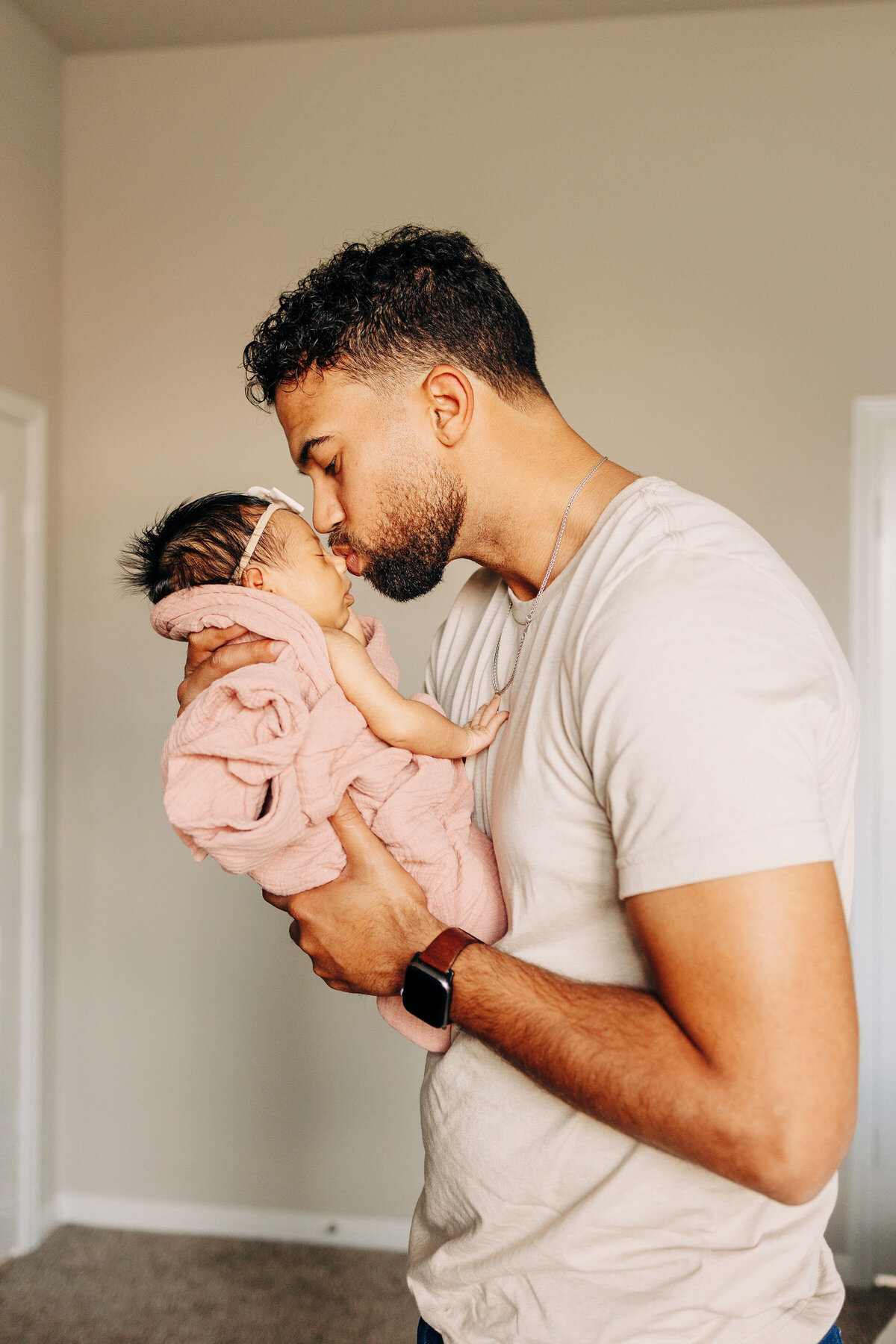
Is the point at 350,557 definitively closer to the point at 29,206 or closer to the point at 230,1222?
the point at 29,206

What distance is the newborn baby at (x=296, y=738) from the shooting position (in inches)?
39.3

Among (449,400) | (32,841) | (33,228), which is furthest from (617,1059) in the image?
(33,228)

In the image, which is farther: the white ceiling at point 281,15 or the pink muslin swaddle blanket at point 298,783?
the white ceiling at point 281,15

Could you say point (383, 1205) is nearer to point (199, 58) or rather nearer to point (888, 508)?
point (888, 508)

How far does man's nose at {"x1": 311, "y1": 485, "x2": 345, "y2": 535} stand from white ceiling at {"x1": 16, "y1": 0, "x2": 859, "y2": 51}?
2.29 meters

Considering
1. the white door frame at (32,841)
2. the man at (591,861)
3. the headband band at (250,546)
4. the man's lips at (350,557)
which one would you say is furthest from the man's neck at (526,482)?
the white door frame at (32,841)

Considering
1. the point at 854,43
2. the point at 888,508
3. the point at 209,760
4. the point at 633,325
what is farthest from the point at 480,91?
the point at 209,760

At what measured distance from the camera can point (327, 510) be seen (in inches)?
47.7

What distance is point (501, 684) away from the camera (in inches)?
46.4

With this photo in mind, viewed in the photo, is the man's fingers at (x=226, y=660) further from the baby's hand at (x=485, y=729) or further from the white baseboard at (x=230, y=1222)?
the white baseboard at (x=230, y=1222)

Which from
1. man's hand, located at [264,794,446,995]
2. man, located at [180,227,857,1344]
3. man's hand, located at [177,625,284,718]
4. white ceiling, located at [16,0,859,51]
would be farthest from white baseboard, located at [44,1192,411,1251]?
white ceiling, located at [16,0,859,51]

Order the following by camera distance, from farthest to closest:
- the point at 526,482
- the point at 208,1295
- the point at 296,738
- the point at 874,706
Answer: the point at 874,706
the point at 208,1295
the point at 526,482
the point at 296,738

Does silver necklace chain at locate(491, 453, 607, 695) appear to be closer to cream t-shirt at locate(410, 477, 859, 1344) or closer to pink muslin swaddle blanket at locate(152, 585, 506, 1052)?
cream t-shirt at locate(410, 477, 859, 1344)

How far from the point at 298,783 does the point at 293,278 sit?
7.62 feet
